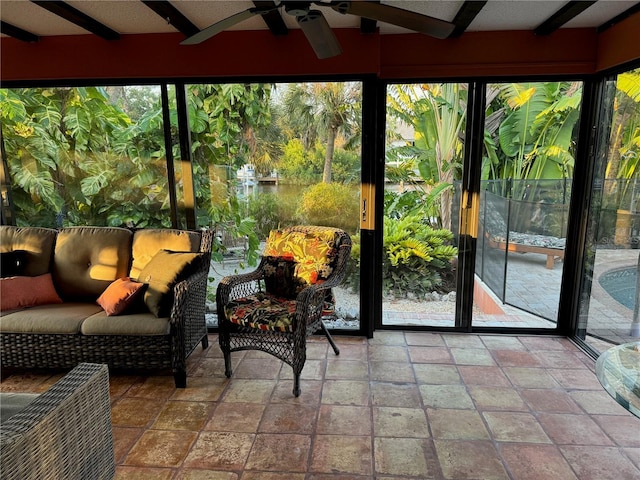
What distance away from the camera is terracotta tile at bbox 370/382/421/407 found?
2.44 meters

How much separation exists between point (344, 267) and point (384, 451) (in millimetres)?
1285

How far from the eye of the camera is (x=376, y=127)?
3.13 m

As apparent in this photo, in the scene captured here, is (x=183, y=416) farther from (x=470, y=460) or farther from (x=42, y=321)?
(x=470, y=460)

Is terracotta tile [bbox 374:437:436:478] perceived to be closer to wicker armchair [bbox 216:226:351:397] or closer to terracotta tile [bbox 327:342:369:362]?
wicker armchair [bbox 216:226:351:397]

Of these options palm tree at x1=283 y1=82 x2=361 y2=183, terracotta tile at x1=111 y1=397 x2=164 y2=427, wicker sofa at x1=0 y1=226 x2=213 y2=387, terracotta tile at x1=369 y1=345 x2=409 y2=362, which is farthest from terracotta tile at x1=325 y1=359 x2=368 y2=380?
palm tree at x1=283 y1=82 x2=361 y2=183

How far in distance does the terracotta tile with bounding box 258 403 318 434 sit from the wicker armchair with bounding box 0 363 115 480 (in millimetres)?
832

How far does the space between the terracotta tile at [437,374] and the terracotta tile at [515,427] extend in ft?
1.26

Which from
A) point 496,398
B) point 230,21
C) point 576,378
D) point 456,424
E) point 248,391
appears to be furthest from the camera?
point 576,378

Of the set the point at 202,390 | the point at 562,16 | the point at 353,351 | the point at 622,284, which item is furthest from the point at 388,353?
the point at 562,16

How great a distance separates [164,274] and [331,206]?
4.68 ft

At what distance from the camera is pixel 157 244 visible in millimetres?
3016

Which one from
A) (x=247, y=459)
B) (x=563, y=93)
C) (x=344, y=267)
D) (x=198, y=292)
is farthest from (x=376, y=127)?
(x=247, y=459)

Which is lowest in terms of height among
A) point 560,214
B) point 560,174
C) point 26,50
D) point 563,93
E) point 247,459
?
point 247,459

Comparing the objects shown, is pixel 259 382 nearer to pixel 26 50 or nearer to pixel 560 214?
pixel 560 214
